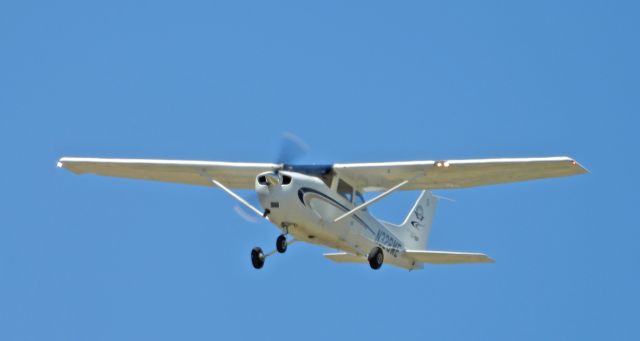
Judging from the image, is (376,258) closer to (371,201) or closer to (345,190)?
(371,201)

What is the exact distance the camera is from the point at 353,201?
26.6m

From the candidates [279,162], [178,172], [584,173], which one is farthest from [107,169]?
[584,173]

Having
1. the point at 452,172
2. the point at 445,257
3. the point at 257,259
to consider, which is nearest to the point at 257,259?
the point at 257,259

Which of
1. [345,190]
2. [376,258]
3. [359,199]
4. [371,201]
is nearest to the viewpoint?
[371,201]

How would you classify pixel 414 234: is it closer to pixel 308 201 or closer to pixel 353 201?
pixel 353 201

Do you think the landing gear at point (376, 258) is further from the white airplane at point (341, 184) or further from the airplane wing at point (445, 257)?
the airplane wing at point (445, 257)

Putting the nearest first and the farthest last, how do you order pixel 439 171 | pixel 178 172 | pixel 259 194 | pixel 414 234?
pixel 259 194
pixel 439 171
pixel 178 172
pixel 414 234

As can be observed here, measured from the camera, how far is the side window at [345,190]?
2641cm

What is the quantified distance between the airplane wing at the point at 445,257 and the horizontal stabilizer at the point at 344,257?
1.04 meters

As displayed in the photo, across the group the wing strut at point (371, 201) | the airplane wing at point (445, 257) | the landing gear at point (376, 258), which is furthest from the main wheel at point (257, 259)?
the airplane wing at point (445, 257)

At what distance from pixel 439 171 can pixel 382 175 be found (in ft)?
3.89

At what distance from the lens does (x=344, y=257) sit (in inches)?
1115

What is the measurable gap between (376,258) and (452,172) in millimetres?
2346

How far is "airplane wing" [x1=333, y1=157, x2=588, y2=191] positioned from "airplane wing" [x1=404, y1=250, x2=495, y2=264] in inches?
55.8
